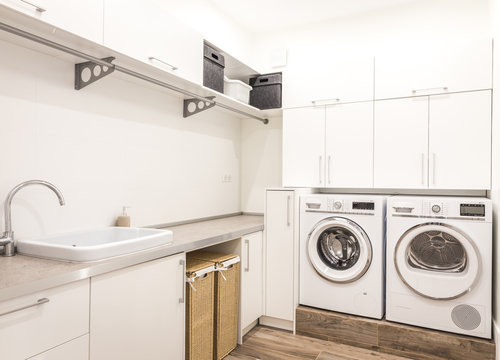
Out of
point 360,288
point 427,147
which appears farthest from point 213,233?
point 427,147

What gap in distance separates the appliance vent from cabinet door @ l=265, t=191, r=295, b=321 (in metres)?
1.16

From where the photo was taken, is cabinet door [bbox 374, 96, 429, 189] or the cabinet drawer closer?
the cabinet drawer

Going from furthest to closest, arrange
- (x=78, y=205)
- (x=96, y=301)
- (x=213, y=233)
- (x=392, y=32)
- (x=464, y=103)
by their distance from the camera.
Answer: (x=392, y=32) < (x=464, y=103) < (x=213, y=233) < (x=78, y=205) < (x=96, y=301)

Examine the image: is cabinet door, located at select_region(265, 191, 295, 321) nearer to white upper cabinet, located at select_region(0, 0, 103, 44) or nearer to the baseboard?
the baseboard

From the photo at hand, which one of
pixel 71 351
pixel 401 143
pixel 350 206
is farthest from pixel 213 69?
pixel 71 351

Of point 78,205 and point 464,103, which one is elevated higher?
point 464,103

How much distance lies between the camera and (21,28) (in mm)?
1594

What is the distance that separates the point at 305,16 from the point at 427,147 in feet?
5.64

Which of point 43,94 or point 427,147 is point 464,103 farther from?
point 43,94

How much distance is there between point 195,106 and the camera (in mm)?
2969

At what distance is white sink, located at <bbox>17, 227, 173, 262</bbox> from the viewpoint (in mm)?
1523

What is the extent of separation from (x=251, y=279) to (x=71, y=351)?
1595 mm

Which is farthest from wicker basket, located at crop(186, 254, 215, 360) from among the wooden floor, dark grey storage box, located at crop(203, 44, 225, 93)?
dark grey storage box, located at crop(203, 44, 225, 93)

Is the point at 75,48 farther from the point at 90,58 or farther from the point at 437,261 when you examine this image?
the point at 437,261
